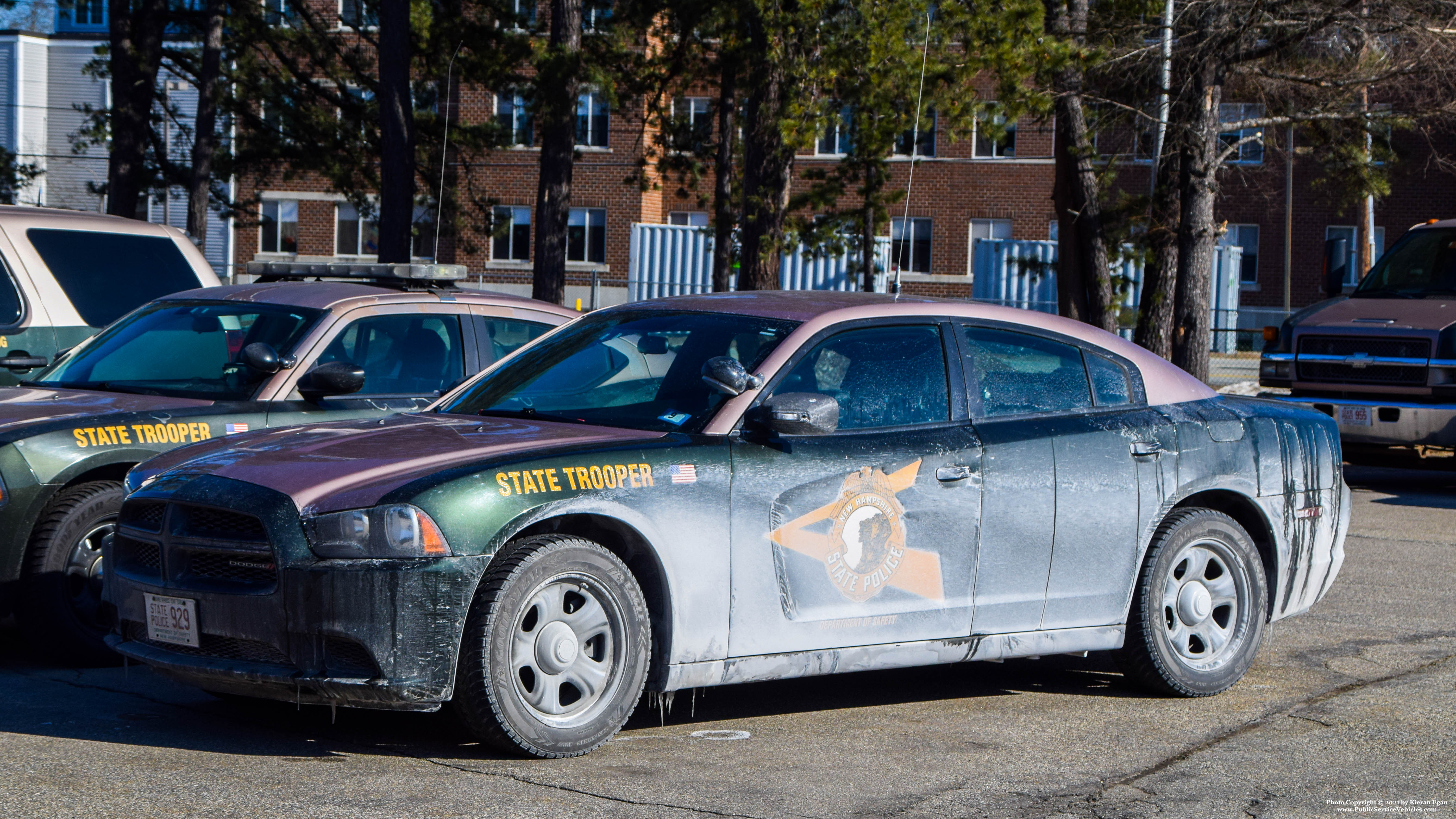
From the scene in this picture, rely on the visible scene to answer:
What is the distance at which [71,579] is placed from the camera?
6.61m

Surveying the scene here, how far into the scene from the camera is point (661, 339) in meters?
5.97

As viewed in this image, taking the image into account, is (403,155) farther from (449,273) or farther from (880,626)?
(880,626)

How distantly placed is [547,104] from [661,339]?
45.8ft

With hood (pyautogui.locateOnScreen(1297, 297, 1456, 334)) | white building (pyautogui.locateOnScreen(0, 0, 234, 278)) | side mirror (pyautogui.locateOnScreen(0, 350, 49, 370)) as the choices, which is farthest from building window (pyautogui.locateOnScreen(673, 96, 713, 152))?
white building (pyautogui.locateOnScreen(0, 0, 234, 278))

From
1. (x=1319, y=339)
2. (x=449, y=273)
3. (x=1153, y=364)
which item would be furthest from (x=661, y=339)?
(x=1319, y=339)

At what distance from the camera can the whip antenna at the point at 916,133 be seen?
693 centimetres

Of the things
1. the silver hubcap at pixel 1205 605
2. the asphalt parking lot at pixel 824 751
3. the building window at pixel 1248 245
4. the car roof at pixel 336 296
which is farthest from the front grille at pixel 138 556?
the building window at pixel 1248 245

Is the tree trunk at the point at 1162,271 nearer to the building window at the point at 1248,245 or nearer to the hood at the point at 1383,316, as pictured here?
the hood at the point at 1383,316

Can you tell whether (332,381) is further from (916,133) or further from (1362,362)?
(1362,362)

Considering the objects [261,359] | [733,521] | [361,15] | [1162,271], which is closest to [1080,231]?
[1162,271]

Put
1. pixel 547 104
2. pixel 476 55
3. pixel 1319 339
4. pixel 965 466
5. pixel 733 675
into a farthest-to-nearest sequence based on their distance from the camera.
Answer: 1. pixel 476 55
2. pixel 547 104
3. pixel 1319 339
4. pixel 965 466
5. pixel 733 675

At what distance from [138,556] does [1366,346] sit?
11465 millimetres

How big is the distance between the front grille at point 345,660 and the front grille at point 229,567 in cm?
28

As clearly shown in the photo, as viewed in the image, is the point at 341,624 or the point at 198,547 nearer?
the point at 341,624
